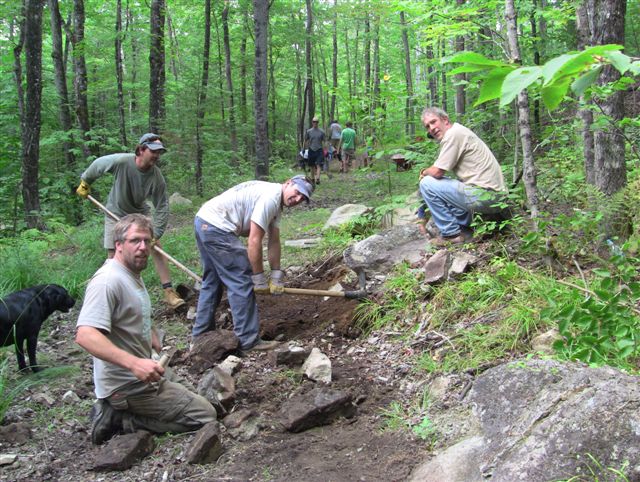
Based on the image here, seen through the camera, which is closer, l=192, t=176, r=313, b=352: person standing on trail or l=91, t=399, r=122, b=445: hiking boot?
l=91, t=399, r=122, b=445: hiking boot

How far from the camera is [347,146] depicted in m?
19.4

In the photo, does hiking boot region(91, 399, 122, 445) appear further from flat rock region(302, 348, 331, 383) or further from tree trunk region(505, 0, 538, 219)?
tree trunk region(505, 0, 538, 219)

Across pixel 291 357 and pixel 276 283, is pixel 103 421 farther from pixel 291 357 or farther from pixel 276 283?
pixel 276 283

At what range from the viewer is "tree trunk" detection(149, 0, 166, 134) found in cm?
1229

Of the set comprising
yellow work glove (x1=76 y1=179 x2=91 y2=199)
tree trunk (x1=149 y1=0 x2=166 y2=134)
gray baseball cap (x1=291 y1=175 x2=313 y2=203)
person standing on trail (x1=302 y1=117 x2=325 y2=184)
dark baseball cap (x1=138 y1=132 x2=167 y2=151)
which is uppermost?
tree trunk (x1=149 y1=0 x2=166 y2=134)

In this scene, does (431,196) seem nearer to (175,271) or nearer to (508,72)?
(175,271)

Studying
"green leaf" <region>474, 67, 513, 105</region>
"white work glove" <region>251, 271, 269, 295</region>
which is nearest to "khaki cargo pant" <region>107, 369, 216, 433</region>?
"white work glove" <region>251, 271, 269, 295</region>

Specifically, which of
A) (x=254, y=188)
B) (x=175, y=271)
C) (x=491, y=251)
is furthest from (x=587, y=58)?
Answer: (x=175, y=271)

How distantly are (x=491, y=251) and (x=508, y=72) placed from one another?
4.55 m

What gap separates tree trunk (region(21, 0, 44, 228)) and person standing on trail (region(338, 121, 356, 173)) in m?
10.3

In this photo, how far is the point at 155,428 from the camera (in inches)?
152

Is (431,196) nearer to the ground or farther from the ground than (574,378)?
farther from the ground

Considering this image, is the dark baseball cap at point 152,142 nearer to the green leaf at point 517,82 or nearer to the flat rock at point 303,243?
the flat rock at point 303,243

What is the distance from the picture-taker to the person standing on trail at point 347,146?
18.8 meters
